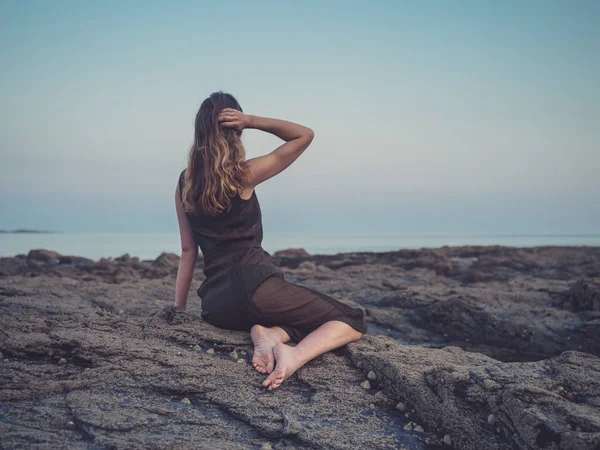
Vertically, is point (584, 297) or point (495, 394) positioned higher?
point (584, 297)

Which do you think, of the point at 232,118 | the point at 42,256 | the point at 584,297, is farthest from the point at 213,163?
the point at 42,256

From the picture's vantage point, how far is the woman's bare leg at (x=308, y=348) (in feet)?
10.7

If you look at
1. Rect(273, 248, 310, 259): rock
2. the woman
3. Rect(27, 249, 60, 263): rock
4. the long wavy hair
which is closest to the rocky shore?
the woman

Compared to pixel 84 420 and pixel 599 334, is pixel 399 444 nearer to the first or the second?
pixel 84 420

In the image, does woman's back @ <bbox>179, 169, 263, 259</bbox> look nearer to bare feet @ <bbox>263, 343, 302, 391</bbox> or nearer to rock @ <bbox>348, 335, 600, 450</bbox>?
bare feet @ <bbox>263, 343, 302, 391</bbox>

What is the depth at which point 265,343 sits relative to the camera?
363cm

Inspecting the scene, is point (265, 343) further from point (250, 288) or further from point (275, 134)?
point (275, 134)

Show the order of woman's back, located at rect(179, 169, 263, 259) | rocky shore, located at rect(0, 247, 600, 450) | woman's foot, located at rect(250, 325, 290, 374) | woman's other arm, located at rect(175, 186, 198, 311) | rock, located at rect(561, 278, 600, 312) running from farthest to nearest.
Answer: rock, located at rect(561, 278, 600, 312), woman's other arm, located at rect(175, 186, 198, 311), woman's back, located at rect(179, 169, 263, 259), woman's foot, located at rect(250, 325, 290, 374), rocky shore, located at rect(0, 247, 600, 450)

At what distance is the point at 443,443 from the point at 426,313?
513 cm

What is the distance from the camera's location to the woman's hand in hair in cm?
375

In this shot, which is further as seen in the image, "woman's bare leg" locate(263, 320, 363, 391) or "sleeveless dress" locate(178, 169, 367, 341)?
"sleeveless dress" locate(178, 169, 367, 341)

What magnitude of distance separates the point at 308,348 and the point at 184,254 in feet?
4.69

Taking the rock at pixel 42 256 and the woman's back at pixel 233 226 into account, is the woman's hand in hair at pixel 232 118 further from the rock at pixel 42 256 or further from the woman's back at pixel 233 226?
the rock at pixel 42 256

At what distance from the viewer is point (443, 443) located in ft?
9.27
